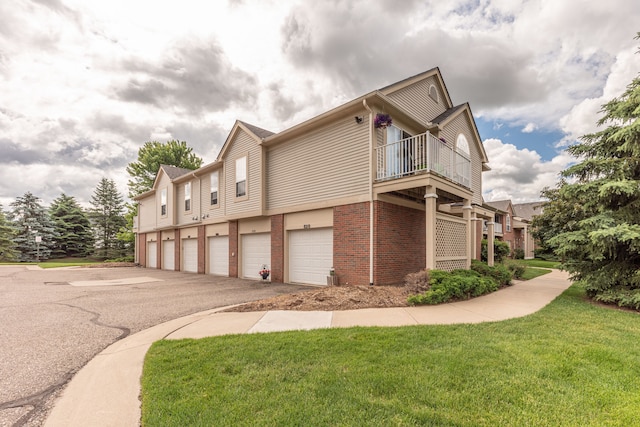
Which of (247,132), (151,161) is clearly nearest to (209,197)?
(247,132)

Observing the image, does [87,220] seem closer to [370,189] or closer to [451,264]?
[370,189]

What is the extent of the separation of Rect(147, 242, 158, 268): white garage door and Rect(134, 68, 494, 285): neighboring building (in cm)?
858

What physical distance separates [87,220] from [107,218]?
3606mm

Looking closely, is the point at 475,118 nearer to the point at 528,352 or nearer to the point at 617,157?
the point at 617,157

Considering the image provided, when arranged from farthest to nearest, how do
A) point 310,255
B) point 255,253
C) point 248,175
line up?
1. point 255,253
2. point 248,175
3. point 310,255

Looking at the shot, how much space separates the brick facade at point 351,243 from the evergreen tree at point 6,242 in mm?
39749

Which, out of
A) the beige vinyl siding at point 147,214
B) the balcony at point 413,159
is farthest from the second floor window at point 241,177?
the beige vinyl siding at point 147,214

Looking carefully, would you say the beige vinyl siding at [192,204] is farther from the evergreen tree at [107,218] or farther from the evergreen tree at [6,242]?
the evergreen tree at [6,242]

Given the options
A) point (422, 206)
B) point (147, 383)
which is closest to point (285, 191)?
point (422, 206)

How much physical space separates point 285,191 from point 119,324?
718cm

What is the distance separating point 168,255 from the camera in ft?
66.9

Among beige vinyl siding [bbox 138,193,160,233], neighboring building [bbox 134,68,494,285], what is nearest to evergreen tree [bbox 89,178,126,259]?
beige vinyl siding [bbox 138,193,160,233]

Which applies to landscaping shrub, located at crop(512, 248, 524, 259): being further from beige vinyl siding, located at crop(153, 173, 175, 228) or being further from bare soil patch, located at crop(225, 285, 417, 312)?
beige vinyl siding, located at crop(153, 173, 175, 228)

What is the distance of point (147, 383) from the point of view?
312 centimetres
